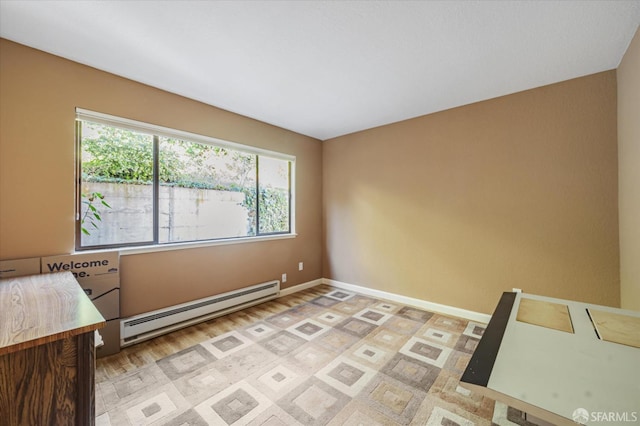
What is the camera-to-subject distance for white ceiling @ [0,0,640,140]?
1.62 m

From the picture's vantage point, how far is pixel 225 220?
3.33 meters

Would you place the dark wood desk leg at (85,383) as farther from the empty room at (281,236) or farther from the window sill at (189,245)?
the window sill at (189,245)

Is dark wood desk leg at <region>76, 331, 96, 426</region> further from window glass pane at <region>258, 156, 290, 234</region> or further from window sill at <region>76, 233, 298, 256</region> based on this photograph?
window glass pane at <region>258, 156, 290, 234</region>

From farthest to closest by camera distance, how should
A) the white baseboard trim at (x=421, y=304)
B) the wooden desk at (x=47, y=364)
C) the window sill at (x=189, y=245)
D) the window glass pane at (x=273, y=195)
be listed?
1. the window glass pane at (x=273, y=195)
2. the white baseboard trim at (x=421, y=304)
3. the window sill at (x=189, y=245)
4. the wooden desk at (x=47, y=364)

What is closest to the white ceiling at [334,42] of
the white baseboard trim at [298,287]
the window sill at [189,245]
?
the window sill at [189,245]

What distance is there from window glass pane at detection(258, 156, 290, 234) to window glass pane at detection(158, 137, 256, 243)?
16 centimetres

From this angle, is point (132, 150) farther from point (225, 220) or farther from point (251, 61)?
point (251, 61)

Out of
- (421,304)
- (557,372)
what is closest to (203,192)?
(421,304)

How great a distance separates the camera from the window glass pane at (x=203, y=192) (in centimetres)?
282

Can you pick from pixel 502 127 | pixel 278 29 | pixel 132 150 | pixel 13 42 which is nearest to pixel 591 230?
pixel 502 127

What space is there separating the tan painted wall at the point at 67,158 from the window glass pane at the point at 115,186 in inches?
6.0

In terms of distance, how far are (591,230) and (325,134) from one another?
3.41 metres

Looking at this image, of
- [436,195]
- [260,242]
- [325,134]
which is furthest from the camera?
[325,134]

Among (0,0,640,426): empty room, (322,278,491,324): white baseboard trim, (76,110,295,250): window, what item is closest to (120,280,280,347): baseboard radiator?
(0,0,640,426): empty room
